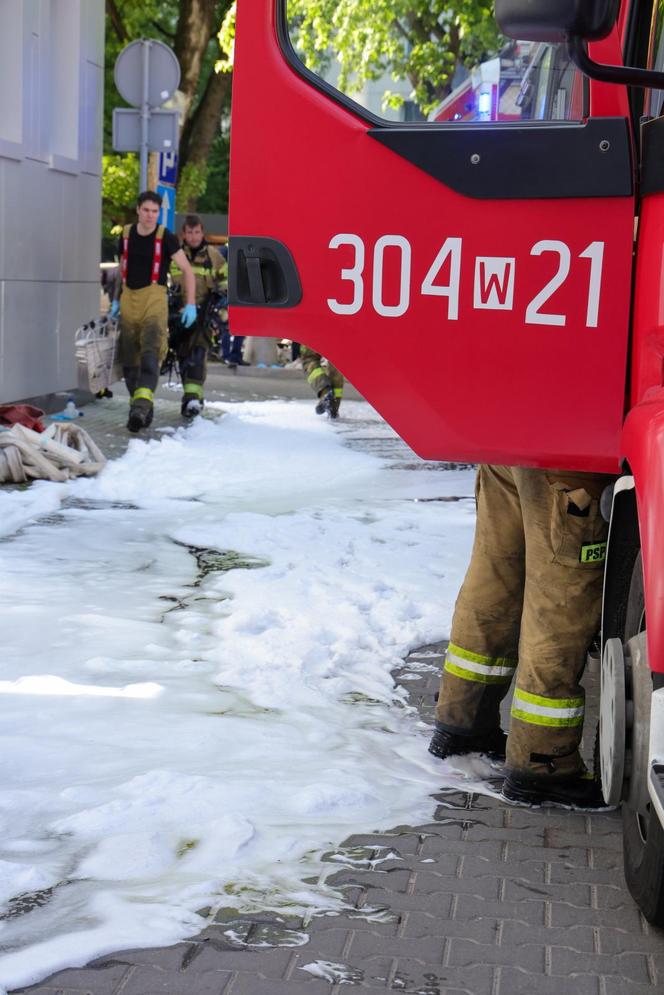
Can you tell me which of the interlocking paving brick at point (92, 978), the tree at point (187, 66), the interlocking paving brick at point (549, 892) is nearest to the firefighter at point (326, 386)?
the tree at point (187, 66)

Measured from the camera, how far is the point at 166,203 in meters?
17.7

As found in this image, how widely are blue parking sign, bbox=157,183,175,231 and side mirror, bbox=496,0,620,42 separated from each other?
14.7 m

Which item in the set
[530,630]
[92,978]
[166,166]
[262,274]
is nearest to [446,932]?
[92,978]

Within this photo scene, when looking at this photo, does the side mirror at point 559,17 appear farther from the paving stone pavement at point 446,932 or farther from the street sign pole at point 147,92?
the street sign pole at point 147,92

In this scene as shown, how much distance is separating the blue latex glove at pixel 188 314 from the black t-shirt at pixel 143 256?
723 millimetres

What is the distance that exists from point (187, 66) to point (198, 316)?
1432 cm

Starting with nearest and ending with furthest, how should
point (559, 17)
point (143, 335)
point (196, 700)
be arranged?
point (559, 17)
point (196, 700)
point (143, 335)

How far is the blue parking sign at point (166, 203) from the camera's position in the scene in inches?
684

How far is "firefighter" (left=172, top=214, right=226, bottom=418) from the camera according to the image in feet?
45.9

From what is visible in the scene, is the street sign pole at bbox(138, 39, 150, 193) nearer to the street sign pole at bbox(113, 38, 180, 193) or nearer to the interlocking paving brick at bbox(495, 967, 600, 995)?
the street sign pole at bbox(113, 38, 180, 193)

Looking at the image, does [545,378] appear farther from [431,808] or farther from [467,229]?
[431,808]

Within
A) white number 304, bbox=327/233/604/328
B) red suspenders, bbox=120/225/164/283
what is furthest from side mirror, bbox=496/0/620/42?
red suspenders, bbox=120/225/164/283

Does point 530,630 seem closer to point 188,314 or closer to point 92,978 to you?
point 92,978

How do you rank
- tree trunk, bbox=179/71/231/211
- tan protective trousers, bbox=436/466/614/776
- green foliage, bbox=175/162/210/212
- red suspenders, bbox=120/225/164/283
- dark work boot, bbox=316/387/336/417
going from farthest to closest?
1. green foliage, bbox=175/162/210/212
2. tree trunk, bbox=179/71/231/211
3. dark work boot, bbox=316/387/336/417
4. red suspenders, bbox=120/225/164/283
5. tan protective trousers, bbox=436/466/614/776
